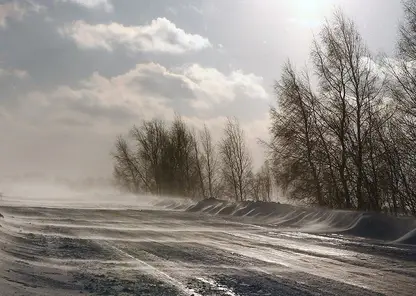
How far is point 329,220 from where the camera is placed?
61.5ft

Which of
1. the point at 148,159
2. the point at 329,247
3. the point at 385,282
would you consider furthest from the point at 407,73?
the point at 148,159

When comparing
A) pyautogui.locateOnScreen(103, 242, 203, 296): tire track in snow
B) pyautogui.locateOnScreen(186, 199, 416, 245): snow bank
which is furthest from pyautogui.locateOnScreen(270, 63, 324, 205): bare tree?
pyautogui.locateOnScreen(103, 242, 203, 296): tire track in snow

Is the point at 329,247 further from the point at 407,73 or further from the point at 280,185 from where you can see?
the point at 280,185

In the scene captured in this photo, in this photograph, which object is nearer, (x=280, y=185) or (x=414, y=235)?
(x=414, y=235)

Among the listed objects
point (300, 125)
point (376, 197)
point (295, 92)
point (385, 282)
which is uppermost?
point (295, 92)

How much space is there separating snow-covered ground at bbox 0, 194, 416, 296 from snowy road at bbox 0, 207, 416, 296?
0.02 metres

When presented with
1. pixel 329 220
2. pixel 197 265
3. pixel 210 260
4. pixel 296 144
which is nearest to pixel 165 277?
pixel 197 265

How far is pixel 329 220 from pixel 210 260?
33.8ft

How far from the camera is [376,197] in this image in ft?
78.7

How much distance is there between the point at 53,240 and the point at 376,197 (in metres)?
17.3

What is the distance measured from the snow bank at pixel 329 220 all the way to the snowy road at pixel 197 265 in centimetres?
165

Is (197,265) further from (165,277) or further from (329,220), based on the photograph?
(329,220)

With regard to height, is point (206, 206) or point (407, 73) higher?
point (407, 73)

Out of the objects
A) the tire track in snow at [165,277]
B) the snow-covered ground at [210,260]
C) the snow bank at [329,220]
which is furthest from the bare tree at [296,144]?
the tire track in snow at [165,277]
